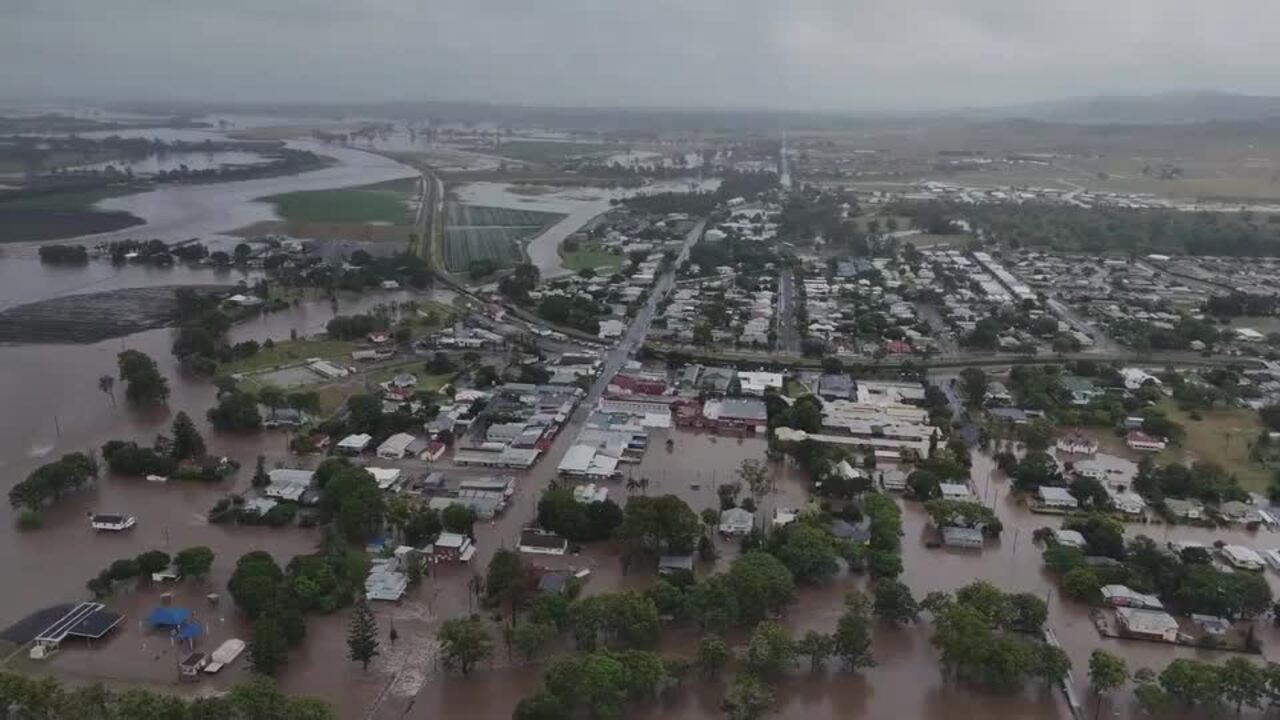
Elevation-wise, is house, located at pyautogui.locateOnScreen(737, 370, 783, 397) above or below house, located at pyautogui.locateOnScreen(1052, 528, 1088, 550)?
above

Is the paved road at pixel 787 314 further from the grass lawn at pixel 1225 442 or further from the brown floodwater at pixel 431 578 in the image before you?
the grass lawn at pixel 1225 442

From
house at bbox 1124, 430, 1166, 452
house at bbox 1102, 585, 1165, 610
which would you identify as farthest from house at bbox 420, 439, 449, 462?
house at bbox 1124, 430, 1166, 452

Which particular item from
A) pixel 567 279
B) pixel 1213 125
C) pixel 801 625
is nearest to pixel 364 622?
pixel 801 625

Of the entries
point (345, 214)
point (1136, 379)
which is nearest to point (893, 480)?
point (1136, 379)

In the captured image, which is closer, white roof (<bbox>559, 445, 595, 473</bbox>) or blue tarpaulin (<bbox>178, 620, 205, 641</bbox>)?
blue tarpaulin (<bbox>178, 620, 205, 641</bbox>)

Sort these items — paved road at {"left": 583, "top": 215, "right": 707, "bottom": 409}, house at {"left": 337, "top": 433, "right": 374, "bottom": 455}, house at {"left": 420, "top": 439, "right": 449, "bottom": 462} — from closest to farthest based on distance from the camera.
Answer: house at {"left": 420, "top": 439, "right": 449, "bottom": 462} < house at {"left": 337, "top": 433, "right": 374, "bottom": 455} < paved road at {"left": 583, "top": 215, "right": 707, "bottom": 409}

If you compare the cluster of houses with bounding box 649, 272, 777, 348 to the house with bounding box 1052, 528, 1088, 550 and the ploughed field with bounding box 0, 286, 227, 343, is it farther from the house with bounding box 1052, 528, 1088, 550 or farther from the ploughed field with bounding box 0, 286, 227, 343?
the ploughed field with bounding box 0, 286, 227, 343

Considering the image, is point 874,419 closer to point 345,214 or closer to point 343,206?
point 345,214

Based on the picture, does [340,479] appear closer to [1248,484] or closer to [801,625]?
[801,625]
